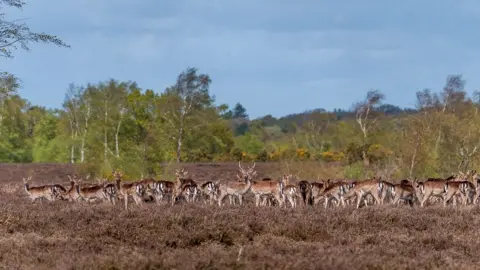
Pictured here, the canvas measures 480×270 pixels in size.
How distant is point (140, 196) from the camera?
1070 inches

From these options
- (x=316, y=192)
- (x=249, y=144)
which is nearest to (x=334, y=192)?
(x=316, y=192)

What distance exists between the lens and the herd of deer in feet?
86.2

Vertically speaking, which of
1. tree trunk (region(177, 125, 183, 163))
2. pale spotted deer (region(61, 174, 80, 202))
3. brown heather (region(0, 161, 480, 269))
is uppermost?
tree trunk (region(177, 125, 183, 163))

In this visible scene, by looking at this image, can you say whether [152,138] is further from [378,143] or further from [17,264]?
[17,264]

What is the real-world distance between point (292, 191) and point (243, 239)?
383 inches

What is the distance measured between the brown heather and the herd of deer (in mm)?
3767

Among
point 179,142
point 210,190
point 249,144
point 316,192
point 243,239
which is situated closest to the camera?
point 243,239

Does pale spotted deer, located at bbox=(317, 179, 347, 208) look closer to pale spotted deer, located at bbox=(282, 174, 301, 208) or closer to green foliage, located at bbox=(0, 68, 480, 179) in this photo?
pale spotted deer, located at bbox=(282, 174, 301, 208)

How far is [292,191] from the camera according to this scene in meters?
26.8

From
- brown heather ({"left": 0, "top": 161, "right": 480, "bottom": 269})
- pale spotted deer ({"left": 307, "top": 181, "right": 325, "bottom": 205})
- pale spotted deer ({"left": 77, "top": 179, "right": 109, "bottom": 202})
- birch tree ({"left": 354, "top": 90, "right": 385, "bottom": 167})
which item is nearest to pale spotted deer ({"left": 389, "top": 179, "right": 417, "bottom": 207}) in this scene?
pale spotted deer ({"left": 307, "top": 181, "right": 325, "bottom": 205})

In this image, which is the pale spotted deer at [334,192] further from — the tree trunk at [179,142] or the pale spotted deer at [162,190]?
the tree trunk at [179,142]

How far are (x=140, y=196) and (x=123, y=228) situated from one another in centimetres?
964

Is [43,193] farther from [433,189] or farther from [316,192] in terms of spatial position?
[433,189]

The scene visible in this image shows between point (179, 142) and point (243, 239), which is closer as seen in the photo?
point (243, 239)
